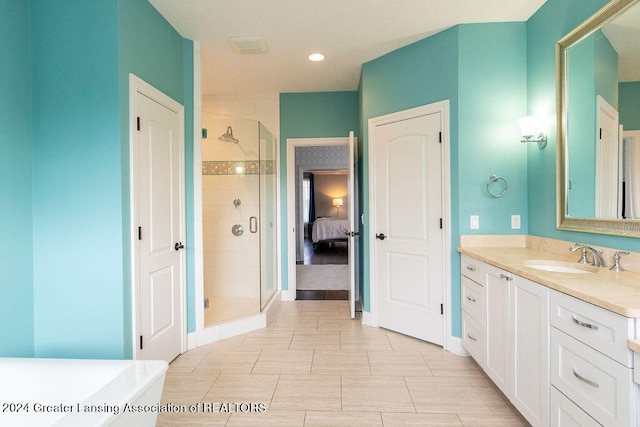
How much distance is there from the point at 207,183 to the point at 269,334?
1957 millimetres

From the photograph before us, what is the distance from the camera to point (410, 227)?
10.0 ft

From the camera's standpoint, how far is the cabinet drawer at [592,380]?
1072mm

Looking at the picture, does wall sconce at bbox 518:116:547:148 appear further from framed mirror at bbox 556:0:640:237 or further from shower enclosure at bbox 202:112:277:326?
shower enclosure at bbox 202:112:277:326

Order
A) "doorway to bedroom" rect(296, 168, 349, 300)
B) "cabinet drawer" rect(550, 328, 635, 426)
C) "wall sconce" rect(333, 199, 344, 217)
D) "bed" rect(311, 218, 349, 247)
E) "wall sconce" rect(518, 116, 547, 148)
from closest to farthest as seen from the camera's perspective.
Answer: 1. "cabinet drawer" rect(550, 328, 635, 426)
2. "wall sconce" rect(518, 116, 547, 148)
3. "doorway to bedroom" rect(296, 168, 349, 300)
4. "bed" rect(311, 218, 349, 247)
5. "wall sconce" rect(333, 199, 344, 217)

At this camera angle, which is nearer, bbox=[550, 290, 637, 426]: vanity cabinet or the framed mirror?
bbox=[550, 290, 637, 426]: vanity cabinet

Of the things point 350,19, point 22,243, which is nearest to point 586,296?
point 350,19

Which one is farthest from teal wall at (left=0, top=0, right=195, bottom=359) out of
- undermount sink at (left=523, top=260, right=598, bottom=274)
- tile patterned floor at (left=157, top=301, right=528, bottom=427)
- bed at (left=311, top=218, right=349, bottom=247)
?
bed at (left=311, top=218, right=349, bottom=247)

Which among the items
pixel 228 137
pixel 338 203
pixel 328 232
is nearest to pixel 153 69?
pixel 228 137

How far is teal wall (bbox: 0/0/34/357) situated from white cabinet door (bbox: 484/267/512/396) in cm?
284

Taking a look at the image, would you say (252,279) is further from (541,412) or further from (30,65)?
(541,412)

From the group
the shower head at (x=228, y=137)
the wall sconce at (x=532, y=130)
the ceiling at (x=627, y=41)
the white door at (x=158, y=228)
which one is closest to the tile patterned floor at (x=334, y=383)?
the white door at (x=158, y=228)

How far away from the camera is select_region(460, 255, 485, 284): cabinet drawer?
226 centimetres

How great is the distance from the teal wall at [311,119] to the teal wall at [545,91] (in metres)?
2.21

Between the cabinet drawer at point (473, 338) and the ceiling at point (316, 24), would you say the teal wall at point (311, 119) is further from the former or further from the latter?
the cabinet drawer at point (473, 338)
